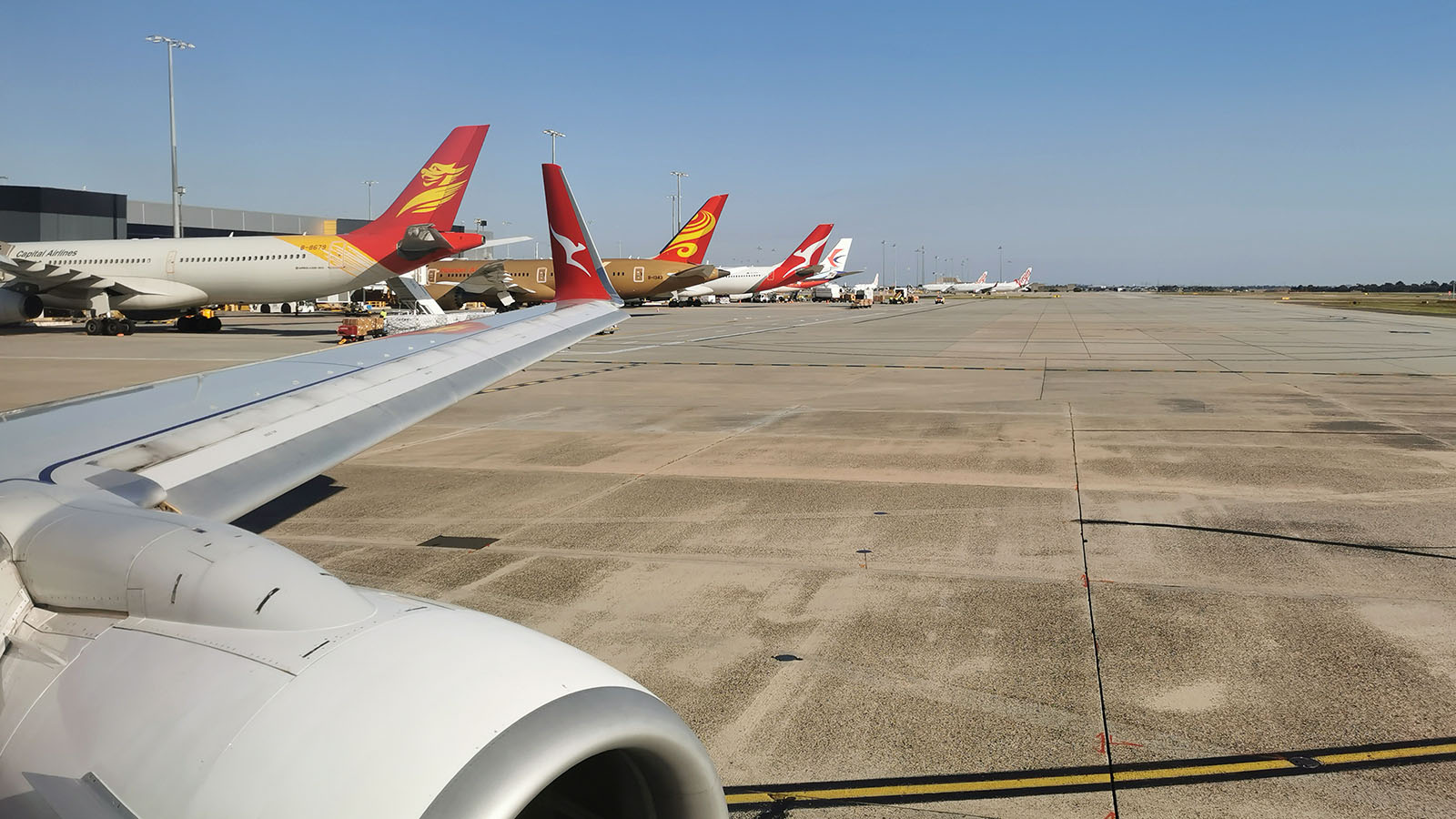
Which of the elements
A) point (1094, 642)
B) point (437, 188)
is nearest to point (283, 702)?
point (1094, 642)

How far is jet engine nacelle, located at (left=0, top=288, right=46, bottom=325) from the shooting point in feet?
126

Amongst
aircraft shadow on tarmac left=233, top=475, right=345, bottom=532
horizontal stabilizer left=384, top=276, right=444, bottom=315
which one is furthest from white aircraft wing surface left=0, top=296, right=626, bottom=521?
horizontal stabilizer left=384, top=276, right=444, bottom=315

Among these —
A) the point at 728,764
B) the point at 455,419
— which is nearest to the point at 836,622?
the point at 728,764

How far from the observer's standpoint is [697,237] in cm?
6244

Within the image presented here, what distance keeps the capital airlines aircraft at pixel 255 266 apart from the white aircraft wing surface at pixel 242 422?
99.6 feet

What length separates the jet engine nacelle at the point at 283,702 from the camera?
6.90ft

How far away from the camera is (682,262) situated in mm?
62188

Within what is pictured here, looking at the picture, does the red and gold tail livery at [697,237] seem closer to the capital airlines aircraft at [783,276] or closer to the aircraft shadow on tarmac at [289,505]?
the capital airlines aircraft at [783,276]

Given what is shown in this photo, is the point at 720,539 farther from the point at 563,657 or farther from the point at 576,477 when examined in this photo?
the point at 563,657

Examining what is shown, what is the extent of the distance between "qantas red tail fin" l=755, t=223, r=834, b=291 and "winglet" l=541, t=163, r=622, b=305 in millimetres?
80605

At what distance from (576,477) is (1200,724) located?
842 centimetres

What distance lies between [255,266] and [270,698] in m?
40.8

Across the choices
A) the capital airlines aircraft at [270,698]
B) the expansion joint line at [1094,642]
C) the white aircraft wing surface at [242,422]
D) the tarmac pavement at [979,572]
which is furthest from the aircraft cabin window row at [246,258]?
the capital airlines aircraft at [270,698]

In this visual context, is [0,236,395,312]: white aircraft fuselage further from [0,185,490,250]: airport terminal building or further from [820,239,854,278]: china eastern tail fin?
[820,239,854,278]: china eastern tail fin
